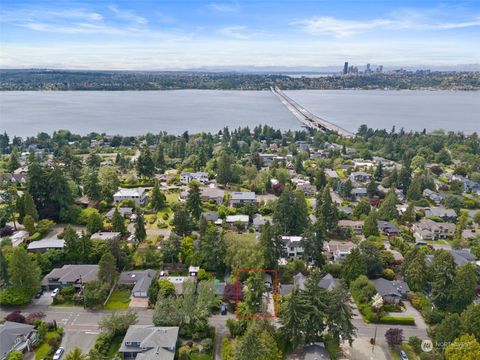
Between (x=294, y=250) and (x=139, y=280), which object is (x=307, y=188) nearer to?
(x=294, y=250)

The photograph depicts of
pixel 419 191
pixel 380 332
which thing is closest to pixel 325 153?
pixel 419 191

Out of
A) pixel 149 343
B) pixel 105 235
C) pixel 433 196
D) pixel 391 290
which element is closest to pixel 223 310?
pixel 149 343

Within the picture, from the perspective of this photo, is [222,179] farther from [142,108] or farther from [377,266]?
[142,108]

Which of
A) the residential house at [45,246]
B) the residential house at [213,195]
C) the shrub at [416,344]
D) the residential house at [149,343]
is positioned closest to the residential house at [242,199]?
the residential house at [213,195]

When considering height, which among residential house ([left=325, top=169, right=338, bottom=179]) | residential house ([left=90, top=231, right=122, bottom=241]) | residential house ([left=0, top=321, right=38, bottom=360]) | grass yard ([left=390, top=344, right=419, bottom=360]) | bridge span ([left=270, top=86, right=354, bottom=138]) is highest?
bridge span ([left=270, top=86, right=354, bottom=138])

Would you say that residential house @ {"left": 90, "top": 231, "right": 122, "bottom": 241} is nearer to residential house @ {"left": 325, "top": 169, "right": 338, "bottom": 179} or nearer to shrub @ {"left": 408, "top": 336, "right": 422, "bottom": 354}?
shrub @ {"left": 408, "top": 336, "right": 422, "bottom": 354}

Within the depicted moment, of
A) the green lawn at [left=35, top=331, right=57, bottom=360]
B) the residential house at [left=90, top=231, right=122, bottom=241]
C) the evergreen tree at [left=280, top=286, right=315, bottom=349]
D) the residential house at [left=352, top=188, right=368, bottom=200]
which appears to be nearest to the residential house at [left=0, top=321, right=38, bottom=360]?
the green lawn at [left=35, top=331, right=57, bottom=360]

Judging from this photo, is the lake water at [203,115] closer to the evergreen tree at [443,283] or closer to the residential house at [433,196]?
the residential house at [433,196]
